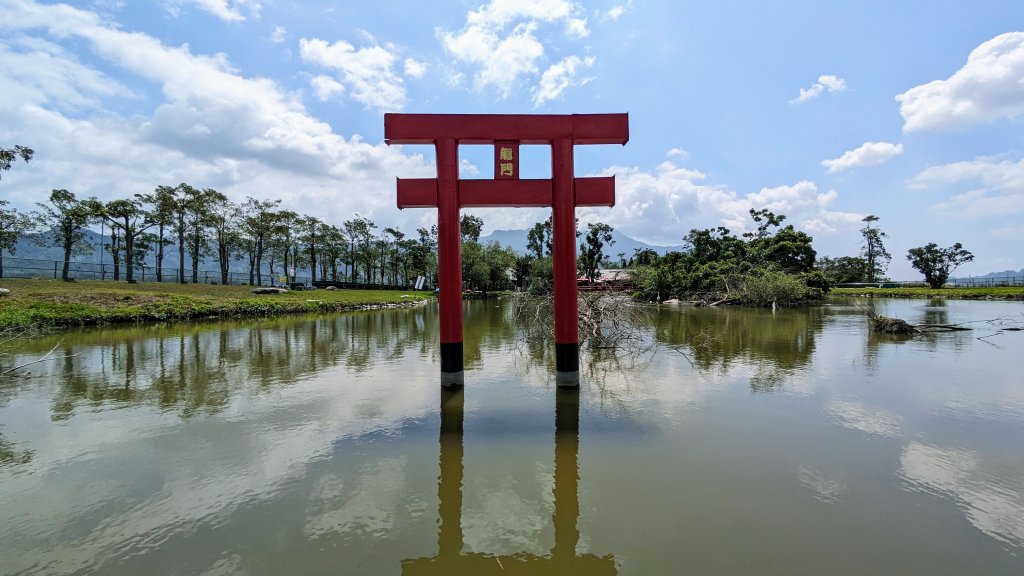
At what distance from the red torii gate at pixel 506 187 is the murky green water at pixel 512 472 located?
3.82ft

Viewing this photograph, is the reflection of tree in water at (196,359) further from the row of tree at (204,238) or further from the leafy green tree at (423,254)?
the leafy green tree at (423,254)

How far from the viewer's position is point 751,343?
43.4 ft

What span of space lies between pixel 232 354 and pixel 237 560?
31.8ft

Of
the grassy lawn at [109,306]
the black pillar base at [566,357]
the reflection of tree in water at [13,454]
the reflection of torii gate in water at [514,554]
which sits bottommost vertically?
the reflection of torii gate in water at [514,554]

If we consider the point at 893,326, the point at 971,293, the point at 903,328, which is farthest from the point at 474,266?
the point at 971,293

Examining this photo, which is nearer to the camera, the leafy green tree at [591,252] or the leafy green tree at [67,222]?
the leafy green tree at [67,222]

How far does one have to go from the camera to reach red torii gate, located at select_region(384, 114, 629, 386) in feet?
24.8

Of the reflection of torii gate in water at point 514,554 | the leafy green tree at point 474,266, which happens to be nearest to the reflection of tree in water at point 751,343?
the reflection of torii gate in water at point 514,554

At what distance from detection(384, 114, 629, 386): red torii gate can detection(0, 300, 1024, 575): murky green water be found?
117 centimetres

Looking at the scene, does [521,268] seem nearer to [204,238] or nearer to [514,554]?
[204,238]

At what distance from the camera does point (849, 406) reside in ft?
21.8

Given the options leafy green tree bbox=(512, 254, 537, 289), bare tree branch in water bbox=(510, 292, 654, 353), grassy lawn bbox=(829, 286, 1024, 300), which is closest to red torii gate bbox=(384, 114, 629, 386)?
bare tree branch in water bbox=(510, 292, 654, 353)

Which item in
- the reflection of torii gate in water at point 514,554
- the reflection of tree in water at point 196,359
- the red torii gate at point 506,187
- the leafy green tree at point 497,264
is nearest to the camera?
the reflection of torii gate in water at point 514,554

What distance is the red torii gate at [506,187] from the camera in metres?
7.55
